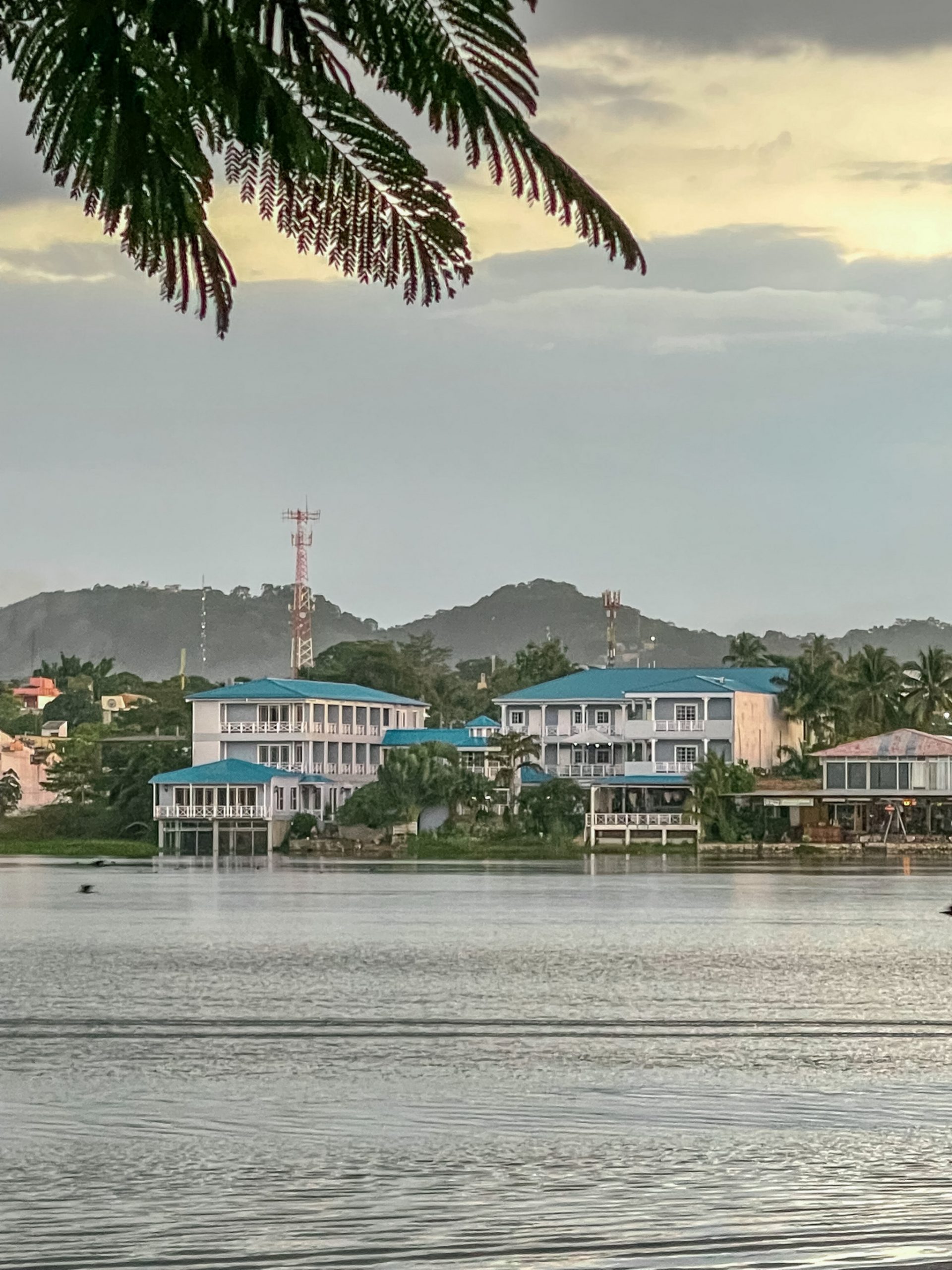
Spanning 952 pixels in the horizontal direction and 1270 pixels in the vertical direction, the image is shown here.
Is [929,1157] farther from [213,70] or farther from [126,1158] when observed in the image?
[213,70]

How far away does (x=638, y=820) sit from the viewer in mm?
107312

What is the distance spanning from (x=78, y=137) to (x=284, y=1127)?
52.1ft

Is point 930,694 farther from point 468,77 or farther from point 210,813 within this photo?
point 468,77

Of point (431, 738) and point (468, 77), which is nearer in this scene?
point (468, 77)

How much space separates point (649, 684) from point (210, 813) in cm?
2453

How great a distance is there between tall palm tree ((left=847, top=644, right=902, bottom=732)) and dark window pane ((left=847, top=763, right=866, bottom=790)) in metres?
11.1

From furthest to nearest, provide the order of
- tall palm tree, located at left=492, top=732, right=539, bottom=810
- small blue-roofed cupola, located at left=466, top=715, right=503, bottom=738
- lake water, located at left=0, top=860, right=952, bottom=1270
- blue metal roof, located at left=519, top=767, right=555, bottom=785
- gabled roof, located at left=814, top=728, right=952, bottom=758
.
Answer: small blue-roofed cupola, located at left=466, top=715, right=503, bottom=738
blue metal roof, located at left=519, top=767, right=555, bottom=785
tall palm tree, located at left=492, top=732, right=539, bottom=810
gabled roof, located at left=814, top=728, right=952, bottom=758
lake water, located at left=0, top=860, right=952, bottom=1270

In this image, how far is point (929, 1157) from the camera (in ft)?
51.1

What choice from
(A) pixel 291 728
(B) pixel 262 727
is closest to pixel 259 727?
(B) pixel 262 727

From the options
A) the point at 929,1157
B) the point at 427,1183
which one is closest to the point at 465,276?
the point at 427,1183

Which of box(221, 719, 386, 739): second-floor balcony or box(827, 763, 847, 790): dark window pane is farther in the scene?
box(221, 719, 386, 739): second-floor balcony

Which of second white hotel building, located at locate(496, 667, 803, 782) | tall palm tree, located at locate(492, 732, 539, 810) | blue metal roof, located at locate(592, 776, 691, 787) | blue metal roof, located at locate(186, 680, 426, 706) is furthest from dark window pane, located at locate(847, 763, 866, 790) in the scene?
blue metal roof, located at locate(186, 680, 426, 706)

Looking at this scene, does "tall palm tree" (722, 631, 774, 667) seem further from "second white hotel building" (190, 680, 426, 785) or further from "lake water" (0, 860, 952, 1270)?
"lake water" (0, 860, 952, 1270)

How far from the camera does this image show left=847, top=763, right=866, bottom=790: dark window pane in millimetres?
101500
